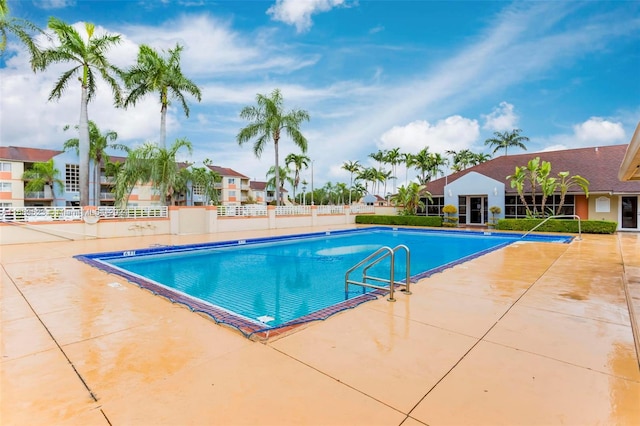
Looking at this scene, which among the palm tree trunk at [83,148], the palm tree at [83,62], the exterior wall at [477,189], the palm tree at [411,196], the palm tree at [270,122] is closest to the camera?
the palm tree at [83,62]

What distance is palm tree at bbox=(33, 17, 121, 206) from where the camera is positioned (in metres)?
15.6

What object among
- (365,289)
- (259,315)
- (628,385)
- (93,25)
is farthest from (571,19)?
(93,25)

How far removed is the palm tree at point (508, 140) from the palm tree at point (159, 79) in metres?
29.5

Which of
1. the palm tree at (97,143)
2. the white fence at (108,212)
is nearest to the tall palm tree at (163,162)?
the white fence at (108,212)

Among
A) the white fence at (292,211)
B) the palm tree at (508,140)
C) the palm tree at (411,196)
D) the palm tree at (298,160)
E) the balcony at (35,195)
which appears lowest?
the white fence at (292,211)

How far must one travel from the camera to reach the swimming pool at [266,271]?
5.43 metres

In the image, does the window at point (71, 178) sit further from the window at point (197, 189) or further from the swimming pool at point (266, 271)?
the swimming pool at point (266, 271)

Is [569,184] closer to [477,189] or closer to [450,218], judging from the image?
[477,189]

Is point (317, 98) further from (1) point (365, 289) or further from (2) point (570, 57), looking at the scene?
(1) point (365, 289)

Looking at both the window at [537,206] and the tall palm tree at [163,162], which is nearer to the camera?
the tall palm tree at [163,162]

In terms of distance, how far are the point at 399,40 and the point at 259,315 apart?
51.4 feet

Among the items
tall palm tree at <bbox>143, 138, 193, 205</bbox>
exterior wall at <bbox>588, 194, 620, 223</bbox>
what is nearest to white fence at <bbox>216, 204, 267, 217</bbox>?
tall palm tree at <bbox>143, 138, 193, 205</bbox>

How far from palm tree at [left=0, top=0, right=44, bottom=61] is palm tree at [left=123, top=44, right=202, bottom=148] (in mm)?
5284

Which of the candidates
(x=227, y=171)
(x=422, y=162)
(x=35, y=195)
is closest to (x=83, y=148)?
(x=35, y=195)
